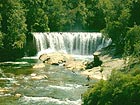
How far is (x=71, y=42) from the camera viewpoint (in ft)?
300

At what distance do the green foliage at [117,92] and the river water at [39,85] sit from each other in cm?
1096

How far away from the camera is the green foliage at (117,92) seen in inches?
1393

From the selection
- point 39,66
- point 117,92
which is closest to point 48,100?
point 117,92

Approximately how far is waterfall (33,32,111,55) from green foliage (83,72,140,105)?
5112cm

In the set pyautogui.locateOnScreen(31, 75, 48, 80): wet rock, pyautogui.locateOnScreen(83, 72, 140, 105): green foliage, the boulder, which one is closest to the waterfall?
the boulder

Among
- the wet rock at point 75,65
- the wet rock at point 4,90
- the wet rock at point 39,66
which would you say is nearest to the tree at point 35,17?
the wet rock at point 39,66

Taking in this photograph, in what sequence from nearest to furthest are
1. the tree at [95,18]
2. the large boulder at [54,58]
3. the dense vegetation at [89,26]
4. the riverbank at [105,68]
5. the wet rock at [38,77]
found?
1. the dense vegetation at [89,26]
2. the wet rock at [38,77]
3. the riverbank at [105,68]
4. the large boulder at [54,58]
5. the tree at [95,18]

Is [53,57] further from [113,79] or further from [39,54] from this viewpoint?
[113,79]

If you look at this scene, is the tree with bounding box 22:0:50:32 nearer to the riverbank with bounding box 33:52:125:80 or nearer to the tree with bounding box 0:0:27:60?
the tree with bounding box 0:0:27:60

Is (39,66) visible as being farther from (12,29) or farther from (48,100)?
(48,100)

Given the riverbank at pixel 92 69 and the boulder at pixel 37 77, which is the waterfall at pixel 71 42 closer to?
the riverbank at pixel 92 69

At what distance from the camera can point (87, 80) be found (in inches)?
2429

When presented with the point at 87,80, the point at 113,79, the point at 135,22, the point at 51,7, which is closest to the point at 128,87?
the point at 113,79

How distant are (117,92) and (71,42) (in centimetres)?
5576
